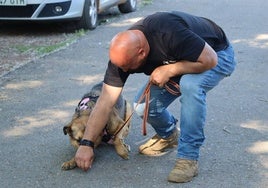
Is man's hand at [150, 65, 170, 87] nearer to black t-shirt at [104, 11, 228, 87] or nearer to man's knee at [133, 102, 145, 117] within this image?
black t-shirt at [104, 11, 228, 87]

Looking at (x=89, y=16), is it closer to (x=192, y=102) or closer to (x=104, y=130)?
(x=104, y=130)

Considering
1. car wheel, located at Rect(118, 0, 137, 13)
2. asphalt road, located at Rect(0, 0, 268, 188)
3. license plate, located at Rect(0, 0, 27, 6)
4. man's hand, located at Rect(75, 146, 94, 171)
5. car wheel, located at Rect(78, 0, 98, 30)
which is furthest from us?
car wheel, located at Rect(118, 0, 137, 13)

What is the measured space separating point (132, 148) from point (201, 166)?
2.08 ft

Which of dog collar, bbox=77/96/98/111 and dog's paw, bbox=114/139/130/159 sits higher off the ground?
dog collar, bbox=77/96/98/111

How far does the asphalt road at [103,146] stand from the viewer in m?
3.96

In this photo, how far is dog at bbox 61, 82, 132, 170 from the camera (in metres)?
4.06

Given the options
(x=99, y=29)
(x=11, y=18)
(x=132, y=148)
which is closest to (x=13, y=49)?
(x=11, y=18)

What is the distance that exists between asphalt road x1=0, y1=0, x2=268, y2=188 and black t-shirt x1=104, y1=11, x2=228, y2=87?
74cm

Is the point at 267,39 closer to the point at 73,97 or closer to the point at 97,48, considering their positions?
the point at 97,48

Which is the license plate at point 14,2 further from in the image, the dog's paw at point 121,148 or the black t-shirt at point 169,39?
the black t-shirt at point 169,39

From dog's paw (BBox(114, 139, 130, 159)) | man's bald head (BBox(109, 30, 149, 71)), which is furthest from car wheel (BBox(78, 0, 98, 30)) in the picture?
man's bald head (BBox(109, 30, 149, 71))

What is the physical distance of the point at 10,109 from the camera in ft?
18.0

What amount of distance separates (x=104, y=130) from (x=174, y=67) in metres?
0.83

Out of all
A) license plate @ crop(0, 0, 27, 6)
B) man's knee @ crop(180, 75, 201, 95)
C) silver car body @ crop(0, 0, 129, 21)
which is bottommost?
silver car body @ crop(0, 0, 129, 21)
